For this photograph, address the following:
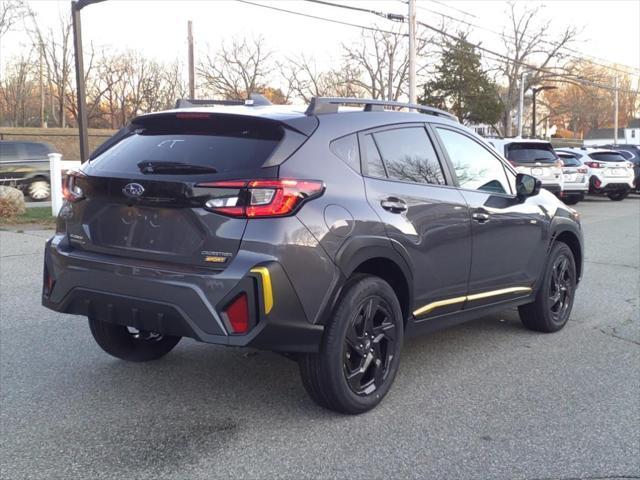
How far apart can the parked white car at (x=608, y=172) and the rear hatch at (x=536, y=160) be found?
15.9 ft

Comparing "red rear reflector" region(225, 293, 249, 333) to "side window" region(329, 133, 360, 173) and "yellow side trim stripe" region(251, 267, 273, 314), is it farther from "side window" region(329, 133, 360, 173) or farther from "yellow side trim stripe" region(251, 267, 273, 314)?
"side window" region(329, 133, 360, 173)

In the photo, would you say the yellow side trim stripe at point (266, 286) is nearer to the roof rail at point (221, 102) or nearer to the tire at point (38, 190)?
the roof rail at point (221, 102)

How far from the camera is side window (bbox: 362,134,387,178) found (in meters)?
4.17

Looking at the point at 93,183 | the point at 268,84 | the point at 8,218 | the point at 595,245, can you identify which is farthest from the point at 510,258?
the point at 268,84

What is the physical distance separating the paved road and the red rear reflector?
0.65m

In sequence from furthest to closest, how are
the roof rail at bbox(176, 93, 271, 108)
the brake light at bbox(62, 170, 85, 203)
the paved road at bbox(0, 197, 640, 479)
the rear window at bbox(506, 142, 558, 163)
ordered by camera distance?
the rear window at bbox(506, 142, 558, 163), the roof rail at bbox(176, 93, 271, 108), the brake light at bbox(62, 170, 85, 203), the paved road at bbox(0, 197, 640, 479)

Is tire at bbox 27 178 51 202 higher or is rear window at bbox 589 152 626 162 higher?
rear window at bbox 589 152 626 162

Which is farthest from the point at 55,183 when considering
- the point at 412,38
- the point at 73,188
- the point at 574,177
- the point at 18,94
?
the point at 18,94

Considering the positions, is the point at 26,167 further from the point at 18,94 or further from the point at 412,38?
the point at 18,94

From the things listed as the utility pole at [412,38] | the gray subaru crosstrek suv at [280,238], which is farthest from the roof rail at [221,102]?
the utility pole at [412,38]

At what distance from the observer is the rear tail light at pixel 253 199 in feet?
11.4

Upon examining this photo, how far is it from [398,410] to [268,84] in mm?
51955

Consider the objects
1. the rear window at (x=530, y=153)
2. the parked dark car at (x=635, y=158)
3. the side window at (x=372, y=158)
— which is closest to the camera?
the side window at (x=372, y=158)

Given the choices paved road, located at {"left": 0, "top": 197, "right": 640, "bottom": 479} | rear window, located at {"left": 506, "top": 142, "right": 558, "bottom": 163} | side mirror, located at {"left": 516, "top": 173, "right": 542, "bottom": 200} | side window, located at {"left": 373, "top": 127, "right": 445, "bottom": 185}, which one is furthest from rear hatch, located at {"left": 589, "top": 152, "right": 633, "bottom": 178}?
side window, located at {"left": 373, "top": 127, "right": 445, "bottom": 185}
